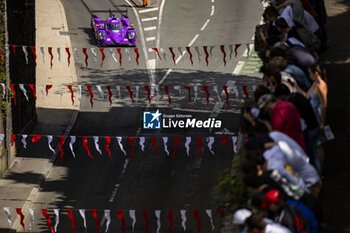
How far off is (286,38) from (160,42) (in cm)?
3087

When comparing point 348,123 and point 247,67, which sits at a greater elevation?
point 348,123

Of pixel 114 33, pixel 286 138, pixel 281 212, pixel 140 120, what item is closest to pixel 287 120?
pixel 286 138

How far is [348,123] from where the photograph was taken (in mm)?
22062

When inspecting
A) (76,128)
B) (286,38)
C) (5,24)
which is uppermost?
(286,38)

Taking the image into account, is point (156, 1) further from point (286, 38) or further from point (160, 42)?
point (286, 38)

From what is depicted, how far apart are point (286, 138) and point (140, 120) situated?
2530 cm

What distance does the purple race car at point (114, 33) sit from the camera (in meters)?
49.3

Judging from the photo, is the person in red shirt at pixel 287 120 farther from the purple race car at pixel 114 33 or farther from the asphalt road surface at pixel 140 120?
the purple race car at pixel 114 33

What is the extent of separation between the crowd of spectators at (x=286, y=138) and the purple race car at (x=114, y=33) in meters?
27.6

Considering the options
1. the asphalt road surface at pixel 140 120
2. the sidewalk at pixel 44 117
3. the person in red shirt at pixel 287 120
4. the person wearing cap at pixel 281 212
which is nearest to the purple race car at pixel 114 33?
the asphalt road surface at pixel 140 120

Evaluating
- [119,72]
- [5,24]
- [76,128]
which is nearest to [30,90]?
[76,128]

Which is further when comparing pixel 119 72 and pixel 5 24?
pixel 119 72

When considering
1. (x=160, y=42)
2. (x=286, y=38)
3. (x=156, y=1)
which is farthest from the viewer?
(x=156, y=1)

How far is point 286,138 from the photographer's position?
14977 millimetres
